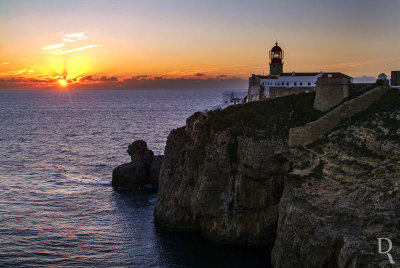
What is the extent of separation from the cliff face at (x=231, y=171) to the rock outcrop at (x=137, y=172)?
1141 cm

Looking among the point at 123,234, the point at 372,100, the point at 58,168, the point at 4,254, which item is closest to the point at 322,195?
the point at 372,100

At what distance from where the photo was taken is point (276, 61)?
65.8 meters

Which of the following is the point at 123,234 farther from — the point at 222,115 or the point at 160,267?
the point at 222,115

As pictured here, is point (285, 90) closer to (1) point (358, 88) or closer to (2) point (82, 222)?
(1) point (358, 88)

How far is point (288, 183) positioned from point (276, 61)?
3519cm

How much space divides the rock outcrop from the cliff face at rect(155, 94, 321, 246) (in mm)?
11405

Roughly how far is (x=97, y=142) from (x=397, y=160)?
7463 centimetres

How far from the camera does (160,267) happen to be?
118 feet

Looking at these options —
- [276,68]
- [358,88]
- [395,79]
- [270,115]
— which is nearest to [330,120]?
[270,115]

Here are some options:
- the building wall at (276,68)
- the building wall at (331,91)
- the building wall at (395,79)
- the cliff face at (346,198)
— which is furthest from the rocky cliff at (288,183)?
the building wall at (276,68)

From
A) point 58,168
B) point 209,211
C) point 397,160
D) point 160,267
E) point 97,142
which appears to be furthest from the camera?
point 97,142

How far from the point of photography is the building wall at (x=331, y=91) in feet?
146

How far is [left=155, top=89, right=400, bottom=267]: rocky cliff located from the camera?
28.4 meters

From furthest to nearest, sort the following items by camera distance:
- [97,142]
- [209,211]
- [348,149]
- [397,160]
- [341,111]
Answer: [97,142] → [209,211] → [341,111] → [348,149] → [397,160]
